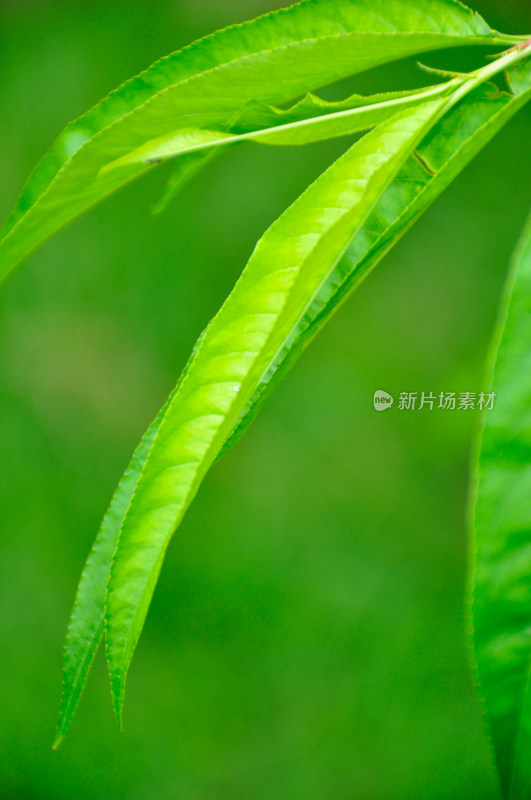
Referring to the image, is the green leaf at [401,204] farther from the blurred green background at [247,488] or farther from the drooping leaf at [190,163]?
the blurred green background at [247,488]

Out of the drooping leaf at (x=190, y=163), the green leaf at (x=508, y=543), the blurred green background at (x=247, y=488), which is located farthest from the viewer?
the blurred green background at (x=247, y=488)

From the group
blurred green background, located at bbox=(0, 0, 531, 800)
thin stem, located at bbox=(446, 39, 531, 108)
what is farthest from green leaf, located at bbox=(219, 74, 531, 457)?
blurred green background, located at bbox=(0, 0, 531, 800)

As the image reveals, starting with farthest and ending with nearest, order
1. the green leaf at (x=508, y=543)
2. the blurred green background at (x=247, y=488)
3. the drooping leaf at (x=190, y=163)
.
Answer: the blurred green background at (x=247, y=488)
the drooping leaf at (x=190, y=163)
the green leaf at (x=508, y=543)

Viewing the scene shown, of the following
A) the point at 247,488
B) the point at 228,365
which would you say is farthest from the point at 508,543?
the point at 247,488

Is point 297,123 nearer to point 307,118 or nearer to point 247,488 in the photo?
point 307,118

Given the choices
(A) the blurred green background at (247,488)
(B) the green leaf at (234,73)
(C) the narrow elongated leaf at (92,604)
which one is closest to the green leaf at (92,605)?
(C) the narrow elongated leaf at (92,604)

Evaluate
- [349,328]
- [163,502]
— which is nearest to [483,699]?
[163,502]
